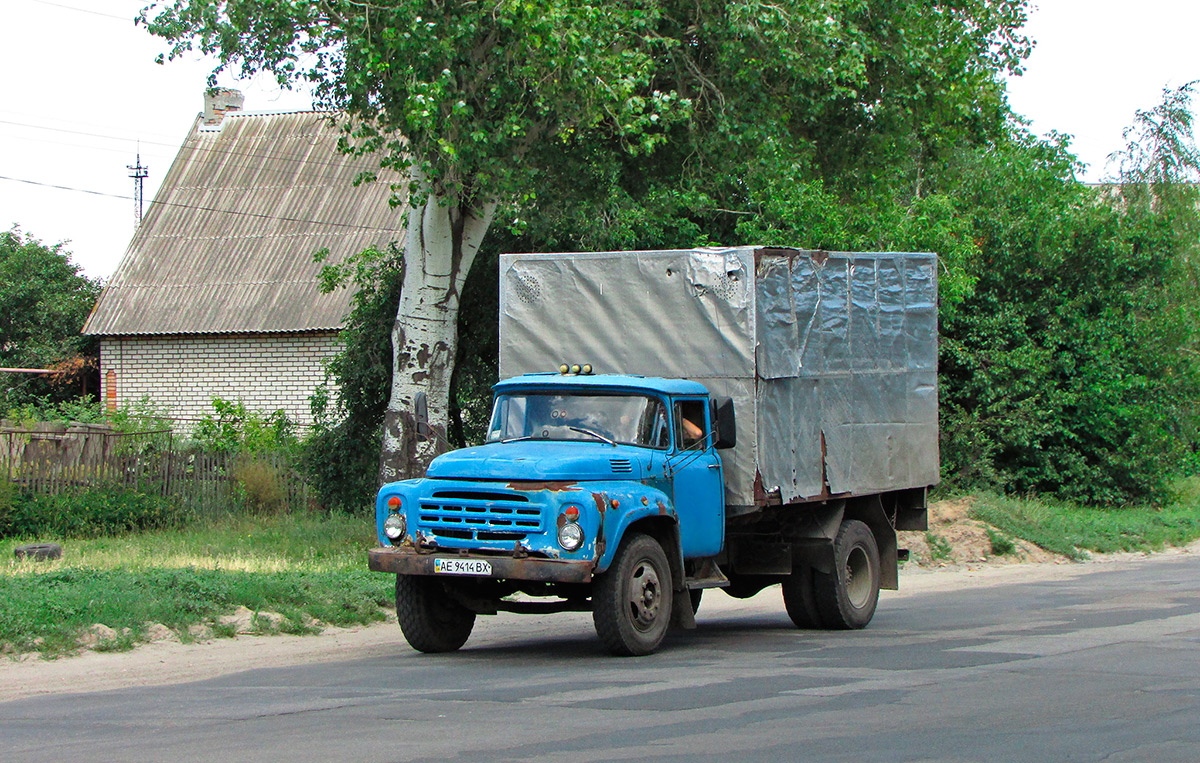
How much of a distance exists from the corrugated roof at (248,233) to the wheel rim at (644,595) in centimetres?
2095

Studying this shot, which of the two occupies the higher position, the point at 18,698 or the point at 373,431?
the point at 373,431

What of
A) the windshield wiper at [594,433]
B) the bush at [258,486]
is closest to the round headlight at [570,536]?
the windshield wiper at [594,433]

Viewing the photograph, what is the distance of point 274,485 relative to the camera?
75.6ft

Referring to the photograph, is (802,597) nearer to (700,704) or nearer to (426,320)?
(700,704)

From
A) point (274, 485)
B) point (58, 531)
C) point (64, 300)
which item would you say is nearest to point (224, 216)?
point (64, 300)

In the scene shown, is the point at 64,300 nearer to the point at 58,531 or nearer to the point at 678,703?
the point at 58,531

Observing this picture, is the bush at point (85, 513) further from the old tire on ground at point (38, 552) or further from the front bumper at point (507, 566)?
the front bumper at point (507, 566)

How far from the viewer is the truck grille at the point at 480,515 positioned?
991 cm

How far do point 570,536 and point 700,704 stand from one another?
197 cm

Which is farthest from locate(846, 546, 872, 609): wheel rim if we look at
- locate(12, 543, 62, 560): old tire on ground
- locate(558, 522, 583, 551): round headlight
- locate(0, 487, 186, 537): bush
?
locate(0, 487, 186, 537): bush

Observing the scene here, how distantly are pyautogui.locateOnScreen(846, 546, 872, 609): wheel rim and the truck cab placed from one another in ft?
7.48

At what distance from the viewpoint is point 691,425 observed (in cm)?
1123

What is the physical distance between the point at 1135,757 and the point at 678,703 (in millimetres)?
2685

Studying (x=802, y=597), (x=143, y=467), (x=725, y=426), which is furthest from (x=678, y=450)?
(x=143, y=467)
